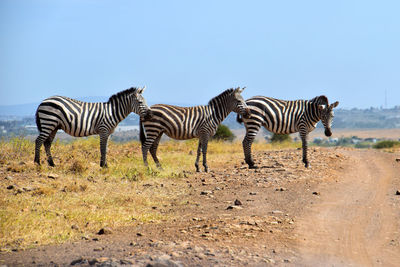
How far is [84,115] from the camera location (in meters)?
13.1

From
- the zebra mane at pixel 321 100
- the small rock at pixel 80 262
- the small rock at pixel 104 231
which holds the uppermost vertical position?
the zebra mane at pixel 321 100

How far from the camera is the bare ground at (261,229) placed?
20.6ft

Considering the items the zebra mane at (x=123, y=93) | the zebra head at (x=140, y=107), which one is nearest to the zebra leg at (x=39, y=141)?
the zebra mane at (x=123, y=93)

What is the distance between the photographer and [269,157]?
16406 mm

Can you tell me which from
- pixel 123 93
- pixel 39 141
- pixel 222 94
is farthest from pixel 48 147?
pixel 222 94

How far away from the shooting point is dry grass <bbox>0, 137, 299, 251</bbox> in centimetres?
737

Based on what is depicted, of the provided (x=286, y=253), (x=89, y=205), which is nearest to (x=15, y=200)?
(x=89, y=205)

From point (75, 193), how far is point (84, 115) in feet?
11.9

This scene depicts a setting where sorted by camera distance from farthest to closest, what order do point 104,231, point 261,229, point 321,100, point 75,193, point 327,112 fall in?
point 321,100 < point 327,112 < point 75,193 < point 261,229 < point 104,231

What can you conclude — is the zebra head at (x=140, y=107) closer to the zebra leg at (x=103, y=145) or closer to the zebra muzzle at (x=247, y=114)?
the zebra leg at (x=103, y=145)

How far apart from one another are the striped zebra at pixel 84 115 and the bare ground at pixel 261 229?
105 inches

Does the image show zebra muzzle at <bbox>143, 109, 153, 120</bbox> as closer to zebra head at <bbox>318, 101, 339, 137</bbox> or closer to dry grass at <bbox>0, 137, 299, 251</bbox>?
dry grass at <bbox>0, 137, 299, 251</bbox>

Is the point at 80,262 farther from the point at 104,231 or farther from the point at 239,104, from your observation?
the point at 239,104

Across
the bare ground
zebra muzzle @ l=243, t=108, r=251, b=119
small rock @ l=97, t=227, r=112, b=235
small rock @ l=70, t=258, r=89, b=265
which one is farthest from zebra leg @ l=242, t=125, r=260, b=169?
small rock @ l=70, t=258, r=89, b=265
